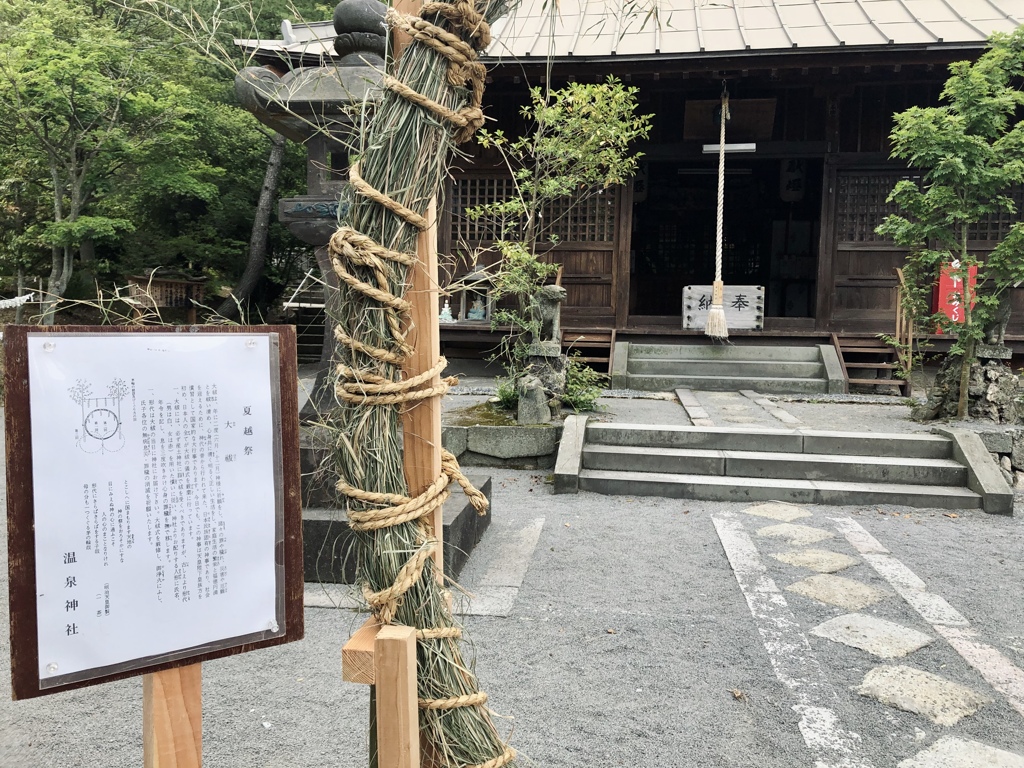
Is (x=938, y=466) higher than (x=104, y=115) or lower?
lower

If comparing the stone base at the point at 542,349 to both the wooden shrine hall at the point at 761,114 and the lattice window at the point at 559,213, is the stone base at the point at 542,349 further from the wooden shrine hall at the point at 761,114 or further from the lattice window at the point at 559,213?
the lattice window at the point at 559,213

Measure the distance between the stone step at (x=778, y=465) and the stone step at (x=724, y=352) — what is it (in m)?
3.86

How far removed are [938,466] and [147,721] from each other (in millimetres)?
5793

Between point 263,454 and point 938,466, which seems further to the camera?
point 938,466

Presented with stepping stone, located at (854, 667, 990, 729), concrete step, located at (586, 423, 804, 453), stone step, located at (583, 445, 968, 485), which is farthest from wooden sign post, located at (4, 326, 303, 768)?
concrete step, located at (586, 423, 804, 453)

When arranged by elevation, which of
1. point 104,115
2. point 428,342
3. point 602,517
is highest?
point 104,115

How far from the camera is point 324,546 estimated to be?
11.6ft

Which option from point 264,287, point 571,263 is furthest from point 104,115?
point 571,263

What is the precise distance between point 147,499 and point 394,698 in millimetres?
629

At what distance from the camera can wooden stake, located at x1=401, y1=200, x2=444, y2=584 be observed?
140 cm

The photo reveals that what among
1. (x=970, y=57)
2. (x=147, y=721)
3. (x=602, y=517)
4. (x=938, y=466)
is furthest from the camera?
(x=970, y=57)

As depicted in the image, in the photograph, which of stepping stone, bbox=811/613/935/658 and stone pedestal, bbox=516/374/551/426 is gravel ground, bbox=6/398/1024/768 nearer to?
stepping stone, bbox=811/613/935/658

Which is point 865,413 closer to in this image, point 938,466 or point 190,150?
point 938,466

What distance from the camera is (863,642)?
9.95 feet
